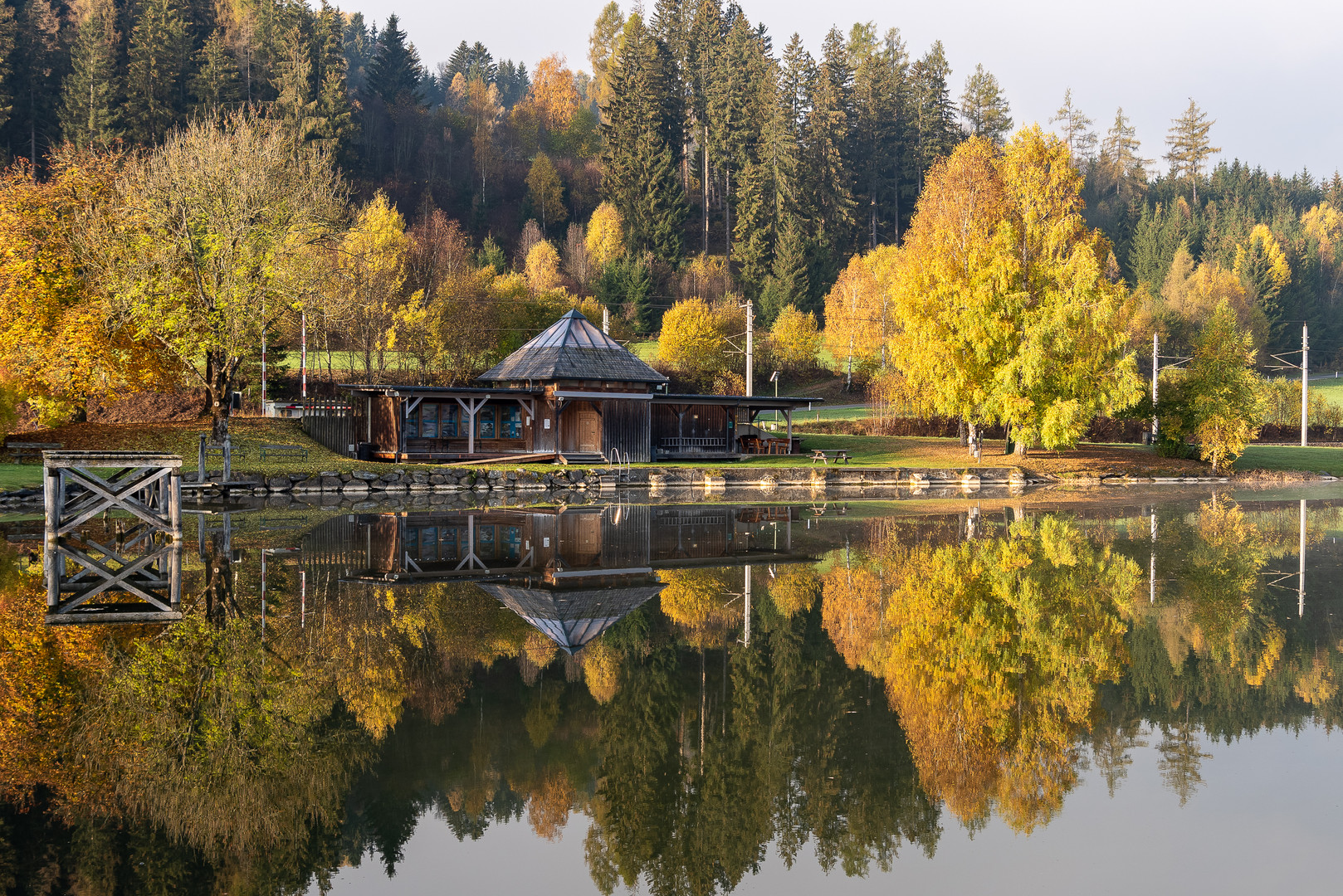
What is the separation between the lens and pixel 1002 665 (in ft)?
30.1

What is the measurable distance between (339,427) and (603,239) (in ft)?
127

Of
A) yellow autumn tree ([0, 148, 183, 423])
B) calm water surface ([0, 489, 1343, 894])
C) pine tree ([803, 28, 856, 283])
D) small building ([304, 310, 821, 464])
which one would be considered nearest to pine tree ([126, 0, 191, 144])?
yellow autumn tree ([0, 148, 183, 423])

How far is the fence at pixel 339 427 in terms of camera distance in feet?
116

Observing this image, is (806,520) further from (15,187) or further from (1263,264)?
(1263,264)

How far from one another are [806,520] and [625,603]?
11140 mm

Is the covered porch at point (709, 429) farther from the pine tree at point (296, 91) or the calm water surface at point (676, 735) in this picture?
the pine tree at point (296, 91)

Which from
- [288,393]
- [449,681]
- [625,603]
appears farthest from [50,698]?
[288,393]

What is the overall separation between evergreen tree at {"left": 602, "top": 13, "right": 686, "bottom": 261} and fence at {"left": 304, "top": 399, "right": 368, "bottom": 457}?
3793 cm

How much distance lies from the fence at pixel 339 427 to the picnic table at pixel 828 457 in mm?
17373

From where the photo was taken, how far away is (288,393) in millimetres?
46938

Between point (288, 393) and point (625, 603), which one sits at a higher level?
point (288, 393)

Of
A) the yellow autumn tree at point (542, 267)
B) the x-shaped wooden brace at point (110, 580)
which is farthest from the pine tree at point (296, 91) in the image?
the x-shaped wooden brace at point (110, 580)

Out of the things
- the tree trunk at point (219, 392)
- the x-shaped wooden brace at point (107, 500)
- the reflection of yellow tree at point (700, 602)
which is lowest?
the reflection of yellow tree at point (700, 602)

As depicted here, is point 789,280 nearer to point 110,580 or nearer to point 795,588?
point 795,588
